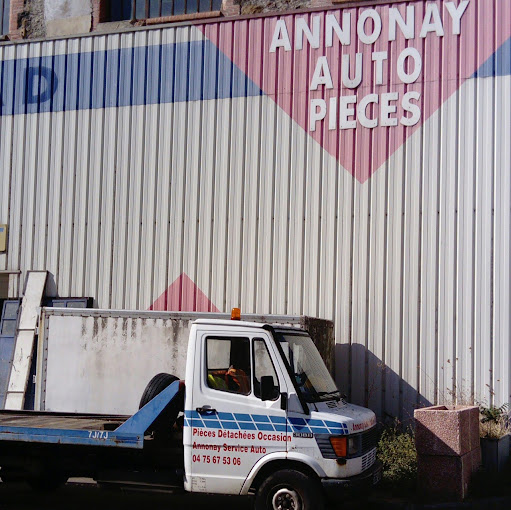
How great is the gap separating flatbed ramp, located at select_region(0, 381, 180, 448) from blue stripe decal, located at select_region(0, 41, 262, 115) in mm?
7929

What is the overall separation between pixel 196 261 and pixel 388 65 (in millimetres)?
5035

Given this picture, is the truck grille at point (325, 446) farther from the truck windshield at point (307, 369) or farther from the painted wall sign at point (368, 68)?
the painted wall sign at point (368, 68)

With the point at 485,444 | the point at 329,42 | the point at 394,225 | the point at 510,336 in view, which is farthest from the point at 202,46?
the point at 485,444

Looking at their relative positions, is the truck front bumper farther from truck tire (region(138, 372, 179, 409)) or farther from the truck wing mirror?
truck tire (region(138, 372, 179, 409))

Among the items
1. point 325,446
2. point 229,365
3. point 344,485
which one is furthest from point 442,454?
point 229,365

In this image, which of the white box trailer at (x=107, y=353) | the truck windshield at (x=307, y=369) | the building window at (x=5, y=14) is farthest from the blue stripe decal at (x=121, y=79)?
the truck windshield at (x=307, y=369)

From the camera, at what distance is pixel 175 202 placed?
51.0 feet

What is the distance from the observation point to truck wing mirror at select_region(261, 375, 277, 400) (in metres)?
8.59

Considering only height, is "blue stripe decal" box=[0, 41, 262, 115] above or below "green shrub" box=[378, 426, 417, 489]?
above

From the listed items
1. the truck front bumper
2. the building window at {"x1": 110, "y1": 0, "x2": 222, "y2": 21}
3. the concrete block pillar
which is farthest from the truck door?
the building window at {"x1": 110, "y1": 0, "x2": 222, "y2": 21}

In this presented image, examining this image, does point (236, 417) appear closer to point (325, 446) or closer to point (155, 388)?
point (325, 446)

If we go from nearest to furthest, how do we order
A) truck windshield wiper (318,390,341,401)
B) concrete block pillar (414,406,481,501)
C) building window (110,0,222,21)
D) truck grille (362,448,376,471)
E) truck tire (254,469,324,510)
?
1. truck tire (254,469,324,510)
2. truck grille (362,448,376,471)
3. truck windshield wiper (318,390,341,401)
4. concrete block pillar (414,406,481,501)
5. building window (110,0,222,21)

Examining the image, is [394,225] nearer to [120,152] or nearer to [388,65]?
[388,65]

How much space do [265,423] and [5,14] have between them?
13.8 m
